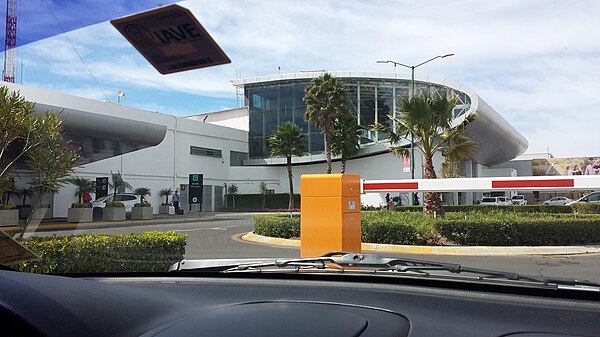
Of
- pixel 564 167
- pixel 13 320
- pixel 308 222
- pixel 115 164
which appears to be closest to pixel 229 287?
pixel 13 320

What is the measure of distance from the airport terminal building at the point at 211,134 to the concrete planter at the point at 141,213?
0.16 metres

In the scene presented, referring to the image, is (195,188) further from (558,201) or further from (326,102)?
(558,201)

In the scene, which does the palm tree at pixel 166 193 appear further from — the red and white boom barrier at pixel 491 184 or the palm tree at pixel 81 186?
the red and white boom barrier at pixel 491 184

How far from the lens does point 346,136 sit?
4.88 m

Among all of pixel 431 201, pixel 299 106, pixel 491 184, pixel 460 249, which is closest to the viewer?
pixel 299 106

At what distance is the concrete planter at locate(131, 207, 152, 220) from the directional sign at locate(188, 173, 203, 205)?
1.81 ft

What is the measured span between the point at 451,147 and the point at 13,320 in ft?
51.9

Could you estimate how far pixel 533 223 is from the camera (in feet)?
35.2

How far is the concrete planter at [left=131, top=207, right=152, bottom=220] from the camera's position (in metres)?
5.10

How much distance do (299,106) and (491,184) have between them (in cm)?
799

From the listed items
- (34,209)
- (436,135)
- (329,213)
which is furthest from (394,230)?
(34,209)

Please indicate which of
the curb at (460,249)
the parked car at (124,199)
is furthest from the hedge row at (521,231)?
the parked car at (124,199)

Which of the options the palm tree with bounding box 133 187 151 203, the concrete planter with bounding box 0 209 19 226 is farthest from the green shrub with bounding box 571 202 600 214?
the concrete planter with bounding box 0 209 19 226

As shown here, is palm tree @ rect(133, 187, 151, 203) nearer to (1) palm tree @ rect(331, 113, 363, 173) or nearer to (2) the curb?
(1) palm tree @ rect(331, 113, 363, 173)
